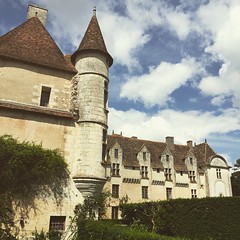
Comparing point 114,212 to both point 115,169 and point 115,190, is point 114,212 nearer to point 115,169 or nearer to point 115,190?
point 115,190

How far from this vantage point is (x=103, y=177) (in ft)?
41.8

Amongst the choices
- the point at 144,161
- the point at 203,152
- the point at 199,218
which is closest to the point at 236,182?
the point at 203,152

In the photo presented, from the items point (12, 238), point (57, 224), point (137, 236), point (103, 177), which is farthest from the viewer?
point (103, 177)

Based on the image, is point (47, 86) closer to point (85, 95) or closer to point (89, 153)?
point (85, 95)

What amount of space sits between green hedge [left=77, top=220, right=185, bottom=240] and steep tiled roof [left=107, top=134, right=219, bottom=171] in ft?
59.3

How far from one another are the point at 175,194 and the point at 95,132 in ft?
67.7

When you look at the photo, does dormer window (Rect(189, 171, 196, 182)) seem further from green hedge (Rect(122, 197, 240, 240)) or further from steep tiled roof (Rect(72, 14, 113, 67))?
steep tiled roof (Rect(72, 14, 113, 67))

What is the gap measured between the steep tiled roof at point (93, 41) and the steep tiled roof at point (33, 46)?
1.16m

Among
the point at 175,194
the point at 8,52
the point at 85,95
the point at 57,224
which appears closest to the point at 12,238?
the point at 57,224

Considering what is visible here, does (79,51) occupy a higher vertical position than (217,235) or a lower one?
higher

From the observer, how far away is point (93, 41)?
47.9 feet

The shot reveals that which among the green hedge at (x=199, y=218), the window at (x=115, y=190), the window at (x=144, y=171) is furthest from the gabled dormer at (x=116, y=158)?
the green hedge at (x=199, y=218)

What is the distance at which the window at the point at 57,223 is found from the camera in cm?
1181

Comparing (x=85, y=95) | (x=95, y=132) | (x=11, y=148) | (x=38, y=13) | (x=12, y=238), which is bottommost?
(x=12, y=238)
